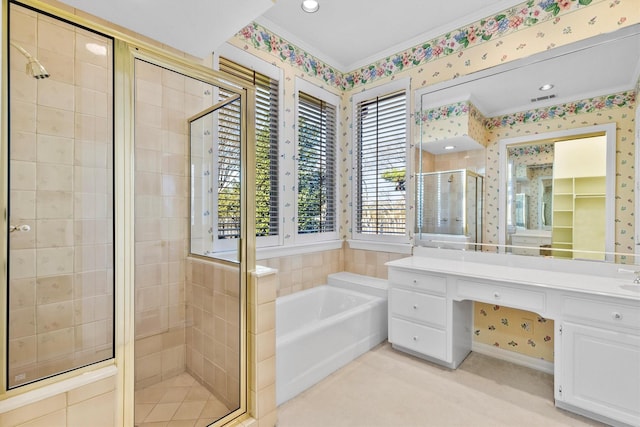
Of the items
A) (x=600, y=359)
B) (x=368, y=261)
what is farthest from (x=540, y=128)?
(x=368, y=261)

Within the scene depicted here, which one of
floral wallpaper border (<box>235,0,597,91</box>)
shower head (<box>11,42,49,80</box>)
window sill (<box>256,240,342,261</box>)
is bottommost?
window sill (<box>256,240,342,261</box>)

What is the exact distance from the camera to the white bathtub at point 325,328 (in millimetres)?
1885

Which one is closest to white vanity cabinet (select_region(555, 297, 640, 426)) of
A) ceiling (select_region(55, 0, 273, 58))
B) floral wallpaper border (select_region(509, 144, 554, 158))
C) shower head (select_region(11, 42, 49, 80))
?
floral wallpaper border (select_region(509, 144, 554, 158))

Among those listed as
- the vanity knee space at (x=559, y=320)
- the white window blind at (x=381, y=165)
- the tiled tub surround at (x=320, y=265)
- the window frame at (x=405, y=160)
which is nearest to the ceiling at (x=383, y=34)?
the window frame at (x=405, y=160)

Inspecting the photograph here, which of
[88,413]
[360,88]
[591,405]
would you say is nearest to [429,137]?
[360,88]

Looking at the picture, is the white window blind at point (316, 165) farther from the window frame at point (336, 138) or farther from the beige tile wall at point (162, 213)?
the beige tile wall at point (162, 213)

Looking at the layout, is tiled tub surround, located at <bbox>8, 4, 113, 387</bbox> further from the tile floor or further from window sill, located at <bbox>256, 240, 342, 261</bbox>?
window sill, located at <bbox>256, 240, 342, 261</bbox>

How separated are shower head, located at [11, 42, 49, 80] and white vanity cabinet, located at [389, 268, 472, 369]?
8.02 ft

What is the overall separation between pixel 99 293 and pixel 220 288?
23.1 inches

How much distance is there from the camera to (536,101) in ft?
7.13

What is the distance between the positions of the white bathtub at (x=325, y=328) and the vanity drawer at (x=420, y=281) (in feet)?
1.15

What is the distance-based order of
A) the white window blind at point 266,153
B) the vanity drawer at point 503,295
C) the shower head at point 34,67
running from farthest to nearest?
the white window blind at point 266,153 < the vanity drawer at point 503,295 < the shower head at point 34,67

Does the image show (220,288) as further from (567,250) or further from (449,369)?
(567,250)

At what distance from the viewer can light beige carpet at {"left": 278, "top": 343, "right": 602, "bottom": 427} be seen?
1669 millimetres
